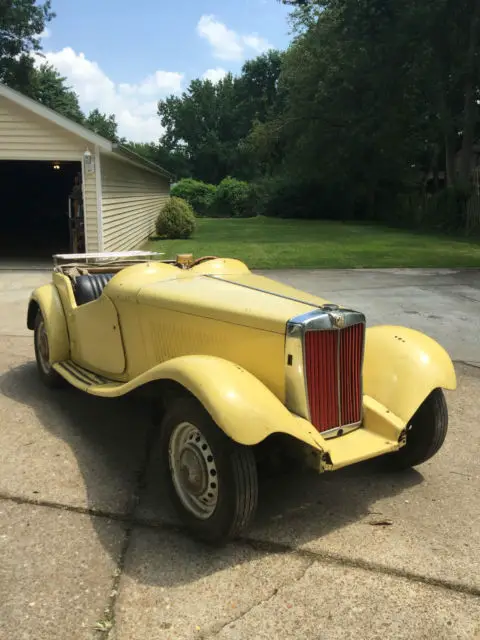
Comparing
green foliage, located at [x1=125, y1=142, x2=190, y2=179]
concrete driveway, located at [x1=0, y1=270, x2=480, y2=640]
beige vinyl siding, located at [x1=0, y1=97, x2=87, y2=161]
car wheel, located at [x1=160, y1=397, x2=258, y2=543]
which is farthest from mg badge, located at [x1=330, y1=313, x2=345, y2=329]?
green foliage, located at [x1=125, y1=142, x2=190, y2=179]

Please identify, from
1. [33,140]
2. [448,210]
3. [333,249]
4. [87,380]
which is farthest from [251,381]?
[448,210]

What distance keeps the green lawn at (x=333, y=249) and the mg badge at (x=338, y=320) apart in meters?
10.5

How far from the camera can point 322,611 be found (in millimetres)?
2393

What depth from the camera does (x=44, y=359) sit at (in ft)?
16.9

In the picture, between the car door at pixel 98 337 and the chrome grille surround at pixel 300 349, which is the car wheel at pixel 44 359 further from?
the chrome grille surround at pixel 300 349

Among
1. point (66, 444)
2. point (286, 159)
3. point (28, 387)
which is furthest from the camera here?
point (286, 159)

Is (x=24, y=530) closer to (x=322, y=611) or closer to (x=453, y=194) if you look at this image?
(x=322, y=611)

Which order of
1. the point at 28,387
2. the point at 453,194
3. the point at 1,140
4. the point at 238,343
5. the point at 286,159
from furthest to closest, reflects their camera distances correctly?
the point at 286,159 < the point at 453,194 < the point at 1,140 < the point at 28,387 < the point at 238,343

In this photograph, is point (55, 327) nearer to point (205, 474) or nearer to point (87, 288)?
point (87, 288)

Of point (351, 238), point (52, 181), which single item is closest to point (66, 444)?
point (351, 238)

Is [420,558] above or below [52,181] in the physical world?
below

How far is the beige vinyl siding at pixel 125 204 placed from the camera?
45.3ft

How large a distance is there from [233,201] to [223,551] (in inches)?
1741

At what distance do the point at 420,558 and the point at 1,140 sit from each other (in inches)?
500
